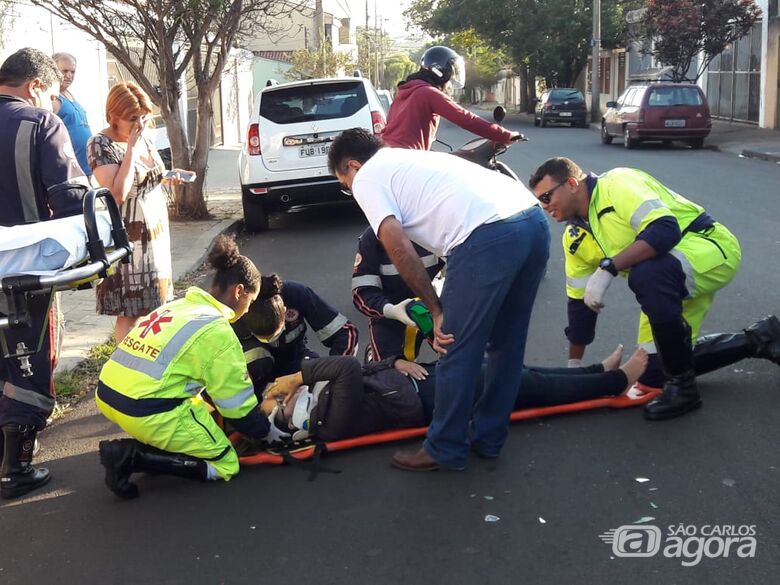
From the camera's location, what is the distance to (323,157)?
1084 cm

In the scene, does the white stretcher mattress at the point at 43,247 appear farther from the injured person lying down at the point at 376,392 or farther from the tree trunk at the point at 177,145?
the tree trunk at the point at 177,145

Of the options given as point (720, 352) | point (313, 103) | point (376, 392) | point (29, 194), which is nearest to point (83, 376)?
point (29, 194)

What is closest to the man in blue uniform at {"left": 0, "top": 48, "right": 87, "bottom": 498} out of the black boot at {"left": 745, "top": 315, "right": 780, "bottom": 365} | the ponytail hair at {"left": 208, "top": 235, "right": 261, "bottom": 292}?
the ponytail hair at {"left": 208, "top": 235, "right": 261, "bottom": 292}

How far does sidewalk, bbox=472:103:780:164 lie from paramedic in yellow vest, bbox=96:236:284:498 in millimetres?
16066

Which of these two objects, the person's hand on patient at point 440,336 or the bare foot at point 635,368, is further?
the bare foot at point 635,368

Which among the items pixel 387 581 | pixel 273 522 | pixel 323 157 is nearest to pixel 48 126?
pixel 273 522

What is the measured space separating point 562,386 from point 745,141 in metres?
19.6

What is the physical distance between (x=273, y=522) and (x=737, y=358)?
2588mm

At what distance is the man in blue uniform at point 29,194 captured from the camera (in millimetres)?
3954

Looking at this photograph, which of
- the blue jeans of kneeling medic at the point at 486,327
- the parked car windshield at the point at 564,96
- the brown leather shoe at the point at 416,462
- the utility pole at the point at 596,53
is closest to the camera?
the blue jeans of kneeling medic at the point at 486,327

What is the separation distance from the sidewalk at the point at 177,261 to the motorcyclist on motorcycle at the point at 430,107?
2.57 metres

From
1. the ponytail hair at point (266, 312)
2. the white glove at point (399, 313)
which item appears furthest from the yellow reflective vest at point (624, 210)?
the ponytail hair at point (266, 312)

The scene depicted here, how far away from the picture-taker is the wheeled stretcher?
3184 mm

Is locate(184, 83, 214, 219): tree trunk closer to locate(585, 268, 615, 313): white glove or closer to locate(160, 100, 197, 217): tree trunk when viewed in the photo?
locate(160, 100, 197, 217): tree trunk
